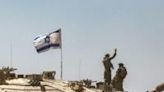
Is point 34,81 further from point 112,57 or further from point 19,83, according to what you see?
point 112,57

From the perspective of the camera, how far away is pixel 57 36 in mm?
26359

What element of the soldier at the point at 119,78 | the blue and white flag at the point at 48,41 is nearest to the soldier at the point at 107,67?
the soldier at the point at 119,78

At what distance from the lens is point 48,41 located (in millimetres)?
26562

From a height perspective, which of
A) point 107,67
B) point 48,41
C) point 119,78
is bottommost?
point 119,78

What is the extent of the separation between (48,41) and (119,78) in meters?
7.33

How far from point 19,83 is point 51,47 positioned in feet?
26.7

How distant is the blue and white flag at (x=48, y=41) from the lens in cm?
2620

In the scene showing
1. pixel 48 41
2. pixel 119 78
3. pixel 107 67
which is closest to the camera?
pixel 107 67

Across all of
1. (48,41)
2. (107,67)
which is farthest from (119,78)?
(48,41)

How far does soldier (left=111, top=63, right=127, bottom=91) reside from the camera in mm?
20281

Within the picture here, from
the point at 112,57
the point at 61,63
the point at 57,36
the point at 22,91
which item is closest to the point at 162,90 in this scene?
the point at 22,91

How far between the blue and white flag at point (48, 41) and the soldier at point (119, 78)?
254 inches

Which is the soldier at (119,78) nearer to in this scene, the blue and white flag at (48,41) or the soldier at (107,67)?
the soldier at (107,67)

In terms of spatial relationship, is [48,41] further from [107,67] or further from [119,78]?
[119,78]
